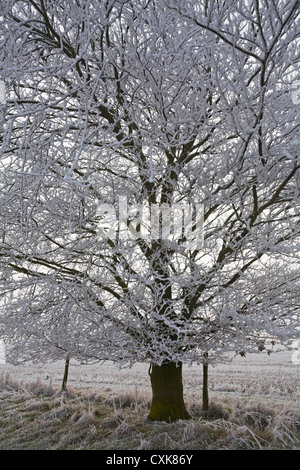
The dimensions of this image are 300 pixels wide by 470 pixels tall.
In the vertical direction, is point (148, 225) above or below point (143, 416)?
above

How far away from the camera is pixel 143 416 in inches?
275

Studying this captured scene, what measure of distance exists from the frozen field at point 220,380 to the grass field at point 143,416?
32mm

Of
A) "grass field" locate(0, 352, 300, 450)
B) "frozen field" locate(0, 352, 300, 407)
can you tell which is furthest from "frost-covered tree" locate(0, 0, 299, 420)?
"frozen field" locate(0, 352, 300, 407)

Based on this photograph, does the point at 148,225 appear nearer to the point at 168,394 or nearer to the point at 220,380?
the point at 168,394

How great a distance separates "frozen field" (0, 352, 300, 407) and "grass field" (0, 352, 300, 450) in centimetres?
3

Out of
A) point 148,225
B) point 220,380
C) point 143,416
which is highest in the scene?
point 148,225

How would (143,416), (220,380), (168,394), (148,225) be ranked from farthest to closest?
(220,380), (143,416), (168,394), (148,225)

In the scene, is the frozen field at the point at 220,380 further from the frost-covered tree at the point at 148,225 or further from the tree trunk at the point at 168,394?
the frost-covered tree at the point at 148,225

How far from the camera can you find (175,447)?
523cm

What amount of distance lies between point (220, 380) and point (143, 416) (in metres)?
4.99

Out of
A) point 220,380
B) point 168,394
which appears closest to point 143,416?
point 168,394

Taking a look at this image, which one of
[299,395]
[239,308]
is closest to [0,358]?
[239,308]

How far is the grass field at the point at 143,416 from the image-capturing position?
18.2 feet

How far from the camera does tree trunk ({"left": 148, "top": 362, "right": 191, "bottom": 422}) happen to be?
6.21 m
